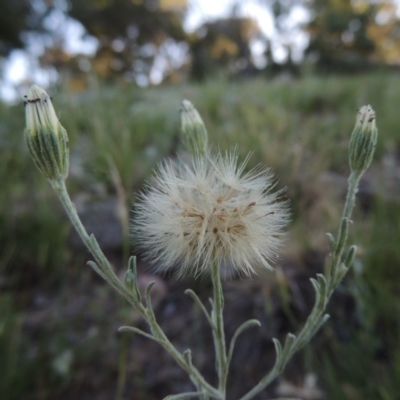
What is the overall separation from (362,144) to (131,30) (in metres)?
20.2

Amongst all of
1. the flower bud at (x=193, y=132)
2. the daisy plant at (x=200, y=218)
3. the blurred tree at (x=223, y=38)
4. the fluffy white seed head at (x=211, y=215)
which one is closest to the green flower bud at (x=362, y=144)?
the daisy plant at (x=200, y=218)

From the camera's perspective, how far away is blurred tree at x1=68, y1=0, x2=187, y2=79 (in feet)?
60.0

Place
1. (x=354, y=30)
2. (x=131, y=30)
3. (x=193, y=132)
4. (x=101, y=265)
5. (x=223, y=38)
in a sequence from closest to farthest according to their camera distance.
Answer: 1. (x=101, y=265)
2. (x=193, y=132)
3. (x=131, y=30)
4. (x=223, y=38)
5. (x=354, y=30)

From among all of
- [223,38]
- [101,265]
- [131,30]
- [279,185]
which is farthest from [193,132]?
[223,38]

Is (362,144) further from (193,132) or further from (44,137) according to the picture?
(44,137)

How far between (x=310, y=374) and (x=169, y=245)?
158 centimetres

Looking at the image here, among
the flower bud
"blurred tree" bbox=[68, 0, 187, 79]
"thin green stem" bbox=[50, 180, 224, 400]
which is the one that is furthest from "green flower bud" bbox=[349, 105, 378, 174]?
"blurred tree" bbox=[68, 0, 187, 79]

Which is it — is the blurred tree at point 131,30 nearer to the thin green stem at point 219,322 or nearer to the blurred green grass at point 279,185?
the blurred green grass at point 279,185

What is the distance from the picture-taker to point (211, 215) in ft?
2.53

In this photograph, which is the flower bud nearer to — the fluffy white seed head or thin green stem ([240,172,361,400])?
the fluffy white seed head

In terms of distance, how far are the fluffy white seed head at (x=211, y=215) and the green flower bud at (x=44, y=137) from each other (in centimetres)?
16

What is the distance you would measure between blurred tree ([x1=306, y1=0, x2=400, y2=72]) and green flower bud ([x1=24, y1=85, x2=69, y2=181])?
19.4m

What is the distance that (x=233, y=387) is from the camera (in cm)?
223

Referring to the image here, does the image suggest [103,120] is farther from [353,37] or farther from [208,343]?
[353,37]
